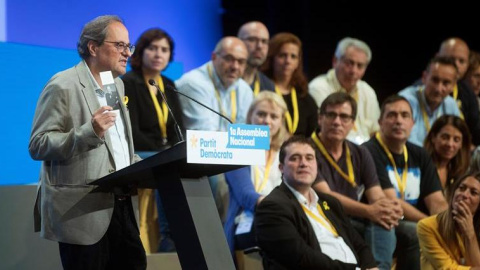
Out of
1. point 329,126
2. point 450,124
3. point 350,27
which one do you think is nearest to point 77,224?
point 329,126

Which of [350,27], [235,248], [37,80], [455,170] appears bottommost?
[235,248]

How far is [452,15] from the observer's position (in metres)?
7.37

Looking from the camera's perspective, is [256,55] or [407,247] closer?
[407,247]

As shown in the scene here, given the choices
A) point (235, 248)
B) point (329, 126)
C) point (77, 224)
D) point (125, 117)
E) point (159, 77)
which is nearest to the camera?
point (77, 224)

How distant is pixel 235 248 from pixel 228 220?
0.20 metres

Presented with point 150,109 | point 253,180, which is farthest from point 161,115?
point 253,180

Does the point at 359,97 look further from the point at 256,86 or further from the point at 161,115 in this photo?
the point at 161,115

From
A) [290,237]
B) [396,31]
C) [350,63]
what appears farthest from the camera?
[396,31]

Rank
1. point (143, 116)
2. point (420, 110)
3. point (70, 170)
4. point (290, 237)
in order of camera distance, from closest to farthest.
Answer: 1. point (70, 170)
2. point (290, 237)
3. point (143, 116)
4. point (420, 110)

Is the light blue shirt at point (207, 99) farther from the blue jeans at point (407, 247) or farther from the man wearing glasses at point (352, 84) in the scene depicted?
the blue jeans at point (407, 247)

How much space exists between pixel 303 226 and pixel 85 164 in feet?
5.60

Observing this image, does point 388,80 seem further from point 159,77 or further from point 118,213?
point 118,213

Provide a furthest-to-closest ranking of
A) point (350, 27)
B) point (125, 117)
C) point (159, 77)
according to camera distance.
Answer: point (350, 27), point (159, 77), point (125, 117)

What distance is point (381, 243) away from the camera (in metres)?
4.55
